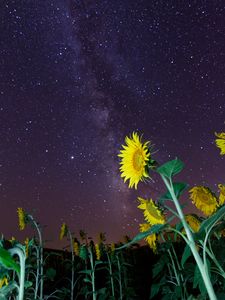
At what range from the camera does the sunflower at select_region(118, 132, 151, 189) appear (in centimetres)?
136

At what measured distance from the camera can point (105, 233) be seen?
4832 millimetres

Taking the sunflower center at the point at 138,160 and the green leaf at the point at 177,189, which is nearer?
the green leaf at the point at 177,189

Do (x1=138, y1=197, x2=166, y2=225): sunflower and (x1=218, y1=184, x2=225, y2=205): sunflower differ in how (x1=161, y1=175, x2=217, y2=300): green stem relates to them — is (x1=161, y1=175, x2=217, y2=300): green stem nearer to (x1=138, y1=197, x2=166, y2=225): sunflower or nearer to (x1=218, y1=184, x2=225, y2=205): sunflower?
(x1=138, y1=197, x2=166, y2=225): sunflower

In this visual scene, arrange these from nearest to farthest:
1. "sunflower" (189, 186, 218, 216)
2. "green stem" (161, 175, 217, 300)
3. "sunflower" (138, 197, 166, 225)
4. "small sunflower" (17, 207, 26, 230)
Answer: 1. "green stem" (161, 175, 217, 300)
2. "sunflower" (138, 197, 166, 225)
3. "sunflower" (189, 186, 218, 216)
4. "small sunflower" (17, 207, 26, 230)

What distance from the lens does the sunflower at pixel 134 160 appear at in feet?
4.48

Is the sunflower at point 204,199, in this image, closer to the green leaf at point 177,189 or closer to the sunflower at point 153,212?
the sunflower at point 153,212

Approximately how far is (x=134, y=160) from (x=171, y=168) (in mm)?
357

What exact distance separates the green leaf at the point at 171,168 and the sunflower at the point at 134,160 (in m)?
0.17

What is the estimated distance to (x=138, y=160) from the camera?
1.45 meters

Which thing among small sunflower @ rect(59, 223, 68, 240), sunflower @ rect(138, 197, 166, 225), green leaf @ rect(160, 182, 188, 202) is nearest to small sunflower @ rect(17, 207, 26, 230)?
small sunflower @ rect(59, 223, 68, 240)

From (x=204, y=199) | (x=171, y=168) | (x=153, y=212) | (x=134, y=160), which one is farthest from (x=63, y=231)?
(x=171, y=168)

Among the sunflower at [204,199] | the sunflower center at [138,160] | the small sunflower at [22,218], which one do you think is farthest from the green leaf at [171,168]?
the small sunflower at [22,218]

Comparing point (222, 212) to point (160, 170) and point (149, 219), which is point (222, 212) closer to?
point (160, 170)

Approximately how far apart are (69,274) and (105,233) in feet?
6.43
